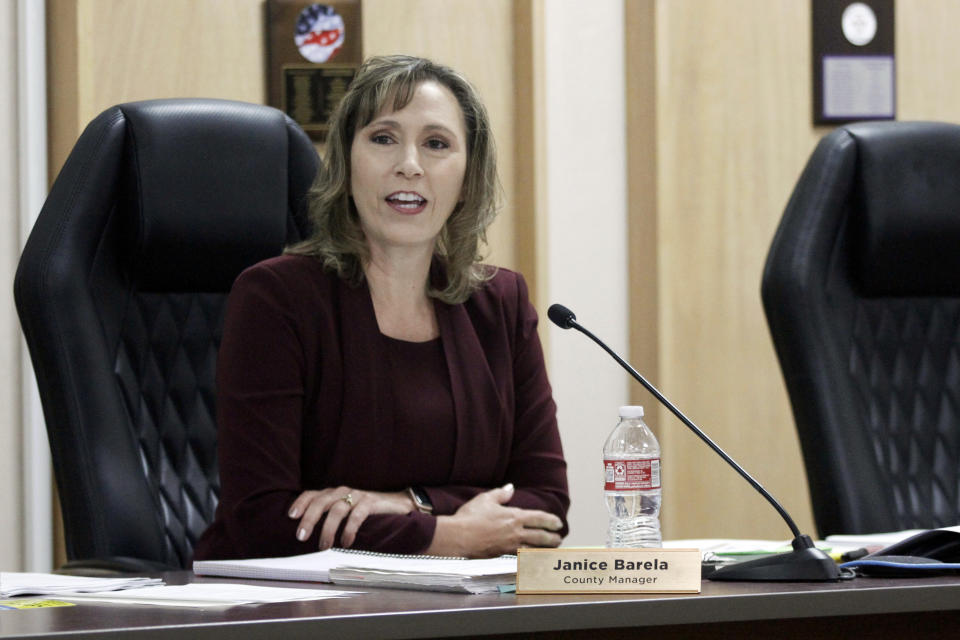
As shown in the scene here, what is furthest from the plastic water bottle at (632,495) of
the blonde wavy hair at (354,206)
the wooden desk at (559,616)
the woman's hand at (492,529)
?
the blonde wavy hair at (354,206)

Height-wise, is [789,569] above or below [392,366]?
below

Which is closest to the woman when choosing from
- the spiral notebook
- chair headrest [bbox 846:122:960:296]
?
the spiral notebook

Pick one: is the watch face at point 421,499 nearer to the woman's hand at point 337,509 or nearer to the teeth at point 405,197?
the woman's hand at point 337,509

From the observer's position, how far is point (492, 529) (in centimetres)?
167

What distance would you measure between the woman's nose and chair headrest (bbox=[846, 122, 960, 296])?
70 centimetres

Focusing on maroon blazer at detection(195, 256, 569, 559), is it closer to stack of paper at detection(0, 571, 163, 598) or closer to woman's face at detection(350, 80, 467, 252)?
woman's face at detection(350, 80, 467, 252)

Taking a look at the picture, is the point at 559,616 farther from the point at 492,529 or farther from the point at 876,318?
the point at 876,318

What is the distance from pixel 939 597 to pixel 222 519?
0.98 m

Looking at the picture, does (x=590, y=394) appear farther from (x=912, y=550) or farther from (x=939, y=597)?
(x=939, y=597)

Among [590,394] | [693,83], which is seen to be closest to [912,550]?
[590,394]

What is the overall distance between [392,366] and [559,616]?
95cm

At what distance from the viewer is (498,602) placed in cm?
95

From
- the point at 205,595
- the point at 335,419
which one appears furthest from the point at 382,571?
the point at 335,419

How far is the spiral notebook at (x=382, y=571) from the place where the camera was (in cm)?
106
